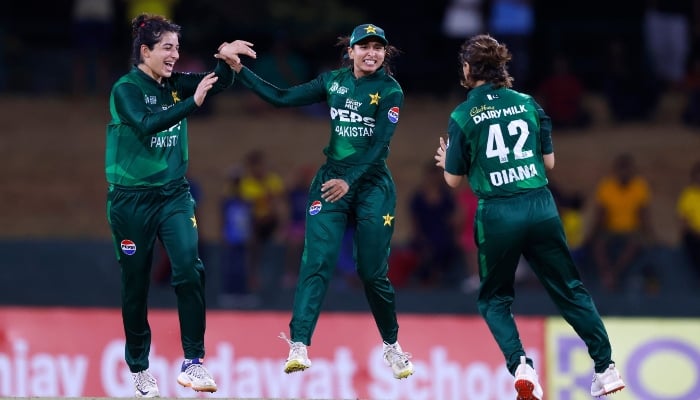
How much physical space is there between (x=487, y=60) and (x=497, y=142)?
0.57 meters

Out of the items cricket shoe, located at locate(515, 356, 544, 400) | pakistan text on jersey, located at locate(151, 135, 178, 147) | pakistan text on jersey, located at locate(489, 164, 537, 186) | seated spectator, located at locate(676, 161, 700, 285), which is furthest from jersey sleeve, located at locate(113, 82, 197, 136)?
seated spectator, located at locate(676, 161, 700, 285)

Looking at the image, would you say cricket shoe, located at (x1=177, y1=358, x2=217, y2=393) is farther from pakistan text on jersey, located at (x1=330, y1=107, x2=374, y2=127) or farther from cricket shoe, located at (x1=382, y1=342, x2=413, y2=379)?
pakistan text on jersey, located at (x1=330, y1=107, x2=374, y2=127)

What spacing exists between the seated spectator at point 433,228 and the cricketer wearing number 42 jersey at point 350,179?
7.79 m

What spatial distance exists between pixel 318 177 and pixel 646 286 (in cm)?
909

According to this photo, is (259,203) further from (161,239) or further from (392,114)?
(392,114)

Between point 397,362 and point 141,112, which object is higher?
point 141,112

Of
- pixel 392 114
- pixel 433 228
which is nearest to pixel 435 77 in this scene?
pixel 433 228

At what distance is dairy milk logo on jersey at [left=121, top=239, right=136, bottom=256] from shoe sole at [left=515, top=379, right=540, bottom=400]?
8.95 ft

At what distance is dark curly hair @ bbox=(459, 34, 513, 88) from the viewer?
392 inches

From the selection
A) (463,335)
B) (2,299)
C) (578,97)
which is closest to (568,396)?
(463,335)

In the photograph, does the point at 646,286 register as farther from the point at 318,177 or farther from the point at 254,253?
the point at 318,177

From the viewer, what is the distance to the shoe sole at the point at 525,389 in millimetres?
9867

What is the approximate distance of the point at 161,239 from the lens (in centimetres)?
1025

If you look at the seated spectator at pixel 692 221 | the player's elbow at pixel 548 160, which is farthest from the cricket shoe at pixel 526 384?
the seated spectator at pixel 692 221
